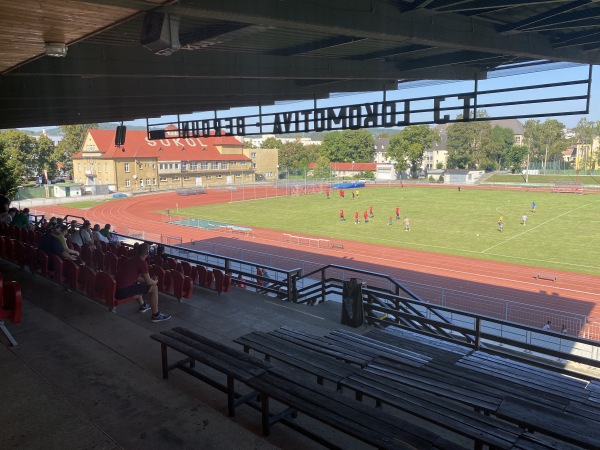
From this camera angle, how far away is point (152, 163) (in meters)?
74.5

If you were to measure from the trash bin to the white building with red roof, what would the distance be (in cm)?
6397

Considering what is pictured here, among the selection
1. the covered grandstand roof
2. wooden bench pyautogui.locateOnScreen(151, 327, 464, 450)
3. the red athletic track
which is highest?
the covered grandstand roof

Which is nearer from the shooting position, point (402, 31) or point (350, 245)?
point (402, 31)

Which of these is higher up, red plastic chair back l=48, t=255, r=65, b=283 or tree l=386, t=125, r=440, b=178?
tree l=386, t=125, r=440, b=178

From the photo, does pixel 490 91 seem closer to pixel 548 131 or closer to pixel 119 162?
pixel 119 162

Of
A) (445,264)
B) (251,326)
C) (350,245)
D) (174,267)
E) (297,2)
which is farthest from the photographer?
(350,245)

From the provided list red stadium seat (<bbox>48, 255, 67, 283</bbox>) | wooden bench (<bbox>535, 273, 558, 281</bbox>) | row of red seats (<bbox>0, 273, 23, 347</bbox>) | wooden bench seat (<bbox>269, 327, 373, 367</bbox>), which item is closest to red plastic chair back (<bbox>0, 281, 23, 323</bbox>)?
row of red seats (<bbox>0, 273, 23, 347</bbox>)

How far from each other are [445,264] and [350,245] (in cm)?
715

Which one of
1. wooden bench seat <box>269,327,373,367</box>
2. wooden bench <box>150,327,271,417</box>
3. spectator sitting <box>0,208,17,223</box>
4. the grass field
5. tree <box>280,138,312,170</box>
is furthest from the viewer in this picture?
tree <box>280,138,312,170</box>

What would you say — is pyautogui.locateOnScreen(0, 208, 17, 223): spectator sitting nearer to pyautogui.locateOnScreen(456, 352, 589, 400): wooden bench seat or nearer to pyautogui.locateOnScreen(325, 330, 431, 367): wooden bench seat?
pyautogui.locateOnScreen(325, 330, 431, 367): wooden bench seat

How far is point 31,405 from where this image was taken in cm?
511

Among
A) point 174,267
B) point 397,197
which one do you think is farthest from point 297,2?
point 397,197

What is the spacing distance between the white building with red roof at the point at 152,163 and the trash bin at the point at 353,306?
63966 mm

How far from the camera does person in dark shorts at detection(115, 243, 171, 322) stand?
7.76m
